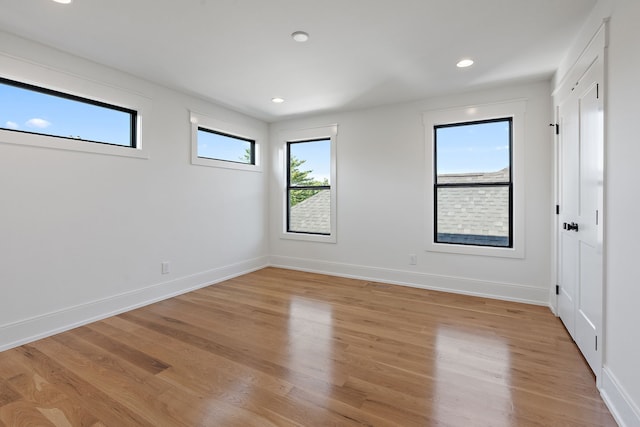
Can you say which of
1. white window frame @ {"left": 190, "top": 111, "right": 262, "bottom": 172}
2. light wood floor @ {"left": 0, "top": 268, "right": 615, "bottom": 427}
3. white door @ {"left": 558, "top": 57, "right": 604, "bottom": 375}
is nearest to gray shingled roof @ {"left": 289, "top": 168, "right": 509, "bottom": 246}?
white door @ {"left": 558, "top": 57, "right": 604, "bottom": 375}

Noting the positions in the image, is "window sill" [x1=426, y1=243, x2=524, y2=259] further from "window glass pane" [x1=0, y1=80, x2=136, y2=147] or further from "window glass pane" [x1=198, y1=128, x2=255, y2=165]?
"window glass pane" [x1=0, y1=80, x2=136, y2=147]

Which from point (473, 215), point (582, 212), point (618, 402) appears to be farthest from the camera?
point (473, 215)

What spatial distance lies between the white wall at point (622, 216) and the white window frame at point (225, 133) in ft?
13.3

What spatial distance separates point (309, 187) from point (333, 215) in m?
0.70

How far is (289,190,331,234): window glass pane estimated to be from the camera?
499 centimetres

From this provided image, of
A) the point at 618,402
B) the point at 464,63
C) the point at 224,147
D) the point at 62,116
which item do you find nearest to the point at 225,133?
the point at 224,147

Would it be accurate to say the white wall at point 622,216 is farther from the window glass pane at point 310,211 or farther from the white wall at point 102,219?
the white wall at point 102,219

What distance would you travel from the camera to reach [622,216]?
1649mm

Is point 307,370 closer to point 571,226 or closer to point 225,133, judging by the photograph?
point 571,226

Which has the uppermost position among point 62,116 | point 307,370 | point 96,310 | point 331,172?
point 62,116

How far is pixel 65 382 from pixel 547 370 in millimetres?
3270

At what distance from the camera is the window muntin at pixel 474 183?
372 centimetres

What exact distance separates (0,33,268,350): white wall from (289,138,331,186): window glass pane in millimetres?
1181

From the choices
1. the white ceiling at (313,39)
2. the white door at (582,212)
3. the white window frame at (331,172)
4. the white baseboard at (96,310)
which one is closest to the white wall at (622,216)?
the white door at (582,212)
